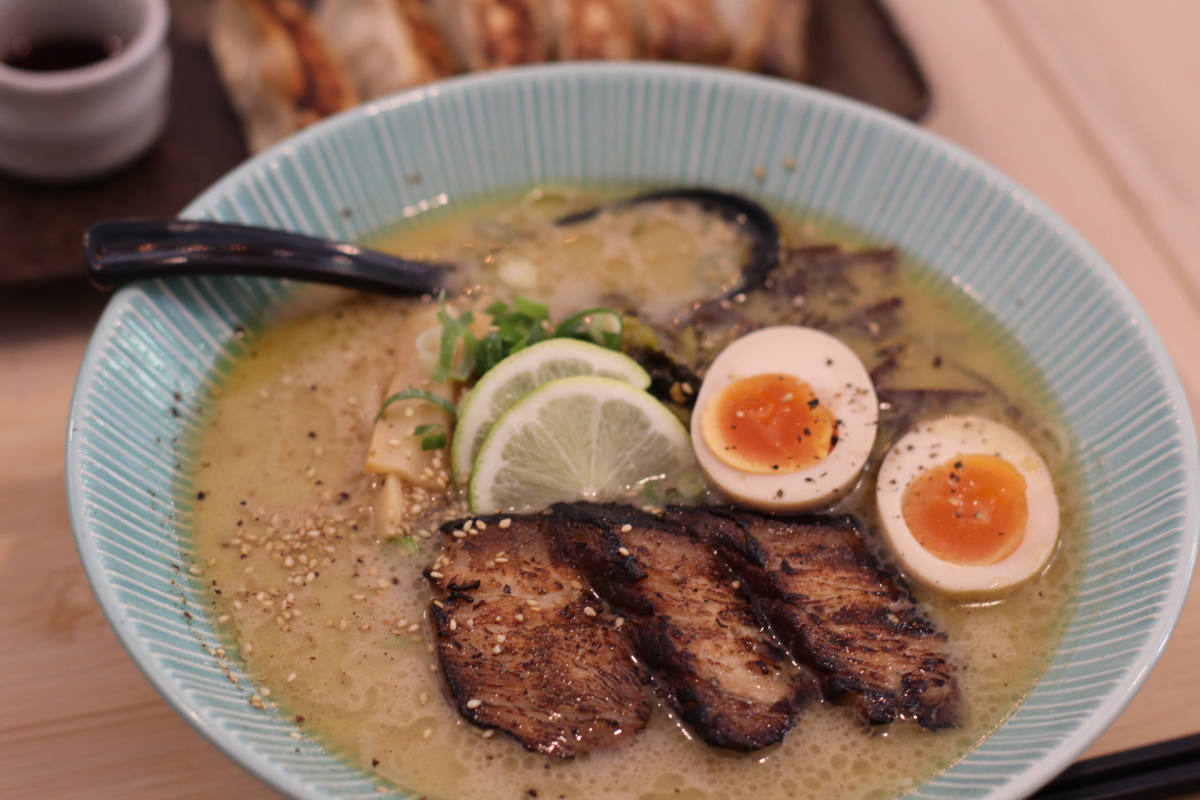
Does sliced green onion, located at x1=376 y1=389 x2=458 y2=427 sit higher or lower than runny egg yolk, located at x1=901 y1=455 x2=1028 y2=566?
Result: lower

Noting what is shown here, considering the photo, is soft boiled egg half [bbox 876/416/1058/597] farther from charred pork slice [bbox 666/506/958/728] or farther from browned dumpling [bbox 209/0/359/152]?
browned dumpling [bbox 209/0/359/152]

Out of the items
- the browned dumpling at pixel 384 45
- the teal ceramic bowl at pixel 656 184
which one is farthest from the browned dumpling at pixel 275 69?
the teal ceramic bowl at pixel 656 184

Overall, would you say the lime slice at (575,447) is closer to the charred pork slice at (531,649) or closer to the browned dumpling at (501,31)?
the charred pork slice at (531,649)

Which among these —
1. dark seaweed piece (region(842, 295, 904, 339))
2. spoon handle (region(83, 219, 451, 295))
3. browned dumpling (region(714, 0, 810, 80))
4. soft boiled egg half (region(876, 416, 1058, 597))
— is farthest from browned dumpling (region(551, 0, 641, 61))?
soft boiled egg half (region(876, 416, 1058, 597))

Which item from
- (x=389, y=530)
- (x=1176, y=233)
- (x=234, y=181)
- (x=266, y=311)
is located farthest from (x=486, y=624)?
(x=1176, y=233)

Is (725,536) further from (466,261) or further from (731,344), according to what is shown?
(466,261)

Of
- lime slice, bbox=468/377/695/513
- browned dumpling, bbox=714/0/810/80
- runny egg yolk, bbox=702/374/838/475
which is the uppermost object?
browned dumpling, bbox=714/0/810/80

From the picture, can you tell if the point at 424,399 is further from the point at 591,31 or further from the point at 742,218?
the point at 591,31

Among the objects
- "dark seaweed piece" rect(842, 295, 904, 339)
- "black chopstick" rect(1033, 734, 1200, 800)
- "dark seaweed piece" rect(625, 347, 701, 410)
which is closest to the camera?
"black chopstick" rect(1033, 734, 1200, 800)
